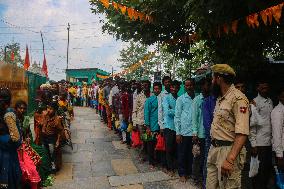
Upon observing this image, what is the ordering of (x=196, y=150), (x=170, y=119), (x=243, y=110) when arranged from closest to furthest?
(x=243, y=110)
(x=196, y=150)
(x=170, y=119)

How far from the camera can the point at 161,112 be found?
26.0 ft

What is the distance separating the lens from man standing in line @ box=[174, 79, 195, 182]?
692cm

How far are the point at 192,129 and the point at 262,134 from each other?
3.99ft

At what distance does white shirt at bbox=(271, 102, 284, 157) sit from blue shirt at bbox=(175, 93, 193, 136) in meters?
1.63

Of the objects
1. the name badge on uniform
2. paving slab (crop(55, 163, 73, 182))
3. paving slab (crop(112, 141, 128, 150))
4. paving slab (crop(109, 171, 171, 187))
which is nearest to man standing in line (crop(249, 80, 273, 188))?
paving slab (crop(109, 171, 171, 187))

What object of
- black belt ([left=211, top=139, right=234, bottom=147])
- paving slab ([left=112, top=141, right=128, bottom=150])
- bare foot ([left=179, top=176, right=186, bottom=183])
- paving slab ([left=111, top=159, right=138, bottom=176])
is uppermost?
black belt ([left=211, top=139, right=234, bottom=147])

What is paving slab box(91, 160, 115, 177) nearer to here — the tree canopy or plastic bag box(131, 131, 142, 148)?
plastic bag box(131, 131, 142, 148)

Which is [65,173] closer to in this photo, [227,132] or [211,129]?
[211,129]

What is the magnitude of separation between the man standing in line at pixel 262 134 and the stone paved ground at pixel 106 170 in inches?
54.2

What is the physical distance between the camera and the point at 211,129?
13.9 ft

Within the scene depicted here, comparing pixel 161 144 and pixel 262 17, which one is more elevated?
pixel 262 17

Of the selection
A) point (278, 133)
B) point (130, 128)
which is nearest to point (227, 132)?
point (278, 133)

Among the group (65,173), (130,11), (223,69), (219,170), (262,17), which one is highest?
(130,11)

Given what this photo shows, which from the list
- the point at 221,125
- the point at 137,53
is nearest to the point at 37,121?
the point at 221,125
